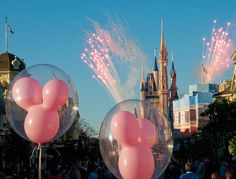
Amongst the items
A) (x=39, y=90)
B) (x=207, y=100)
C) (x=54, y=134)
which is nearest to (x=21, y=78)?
(x=39, y=90)

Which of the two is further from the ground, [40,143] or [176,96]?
[176,96]

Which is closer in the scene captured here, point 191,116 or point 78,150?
point 78,150

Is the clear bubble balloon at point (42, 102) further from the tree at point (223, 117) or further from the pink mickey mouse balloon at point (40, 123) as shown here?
the tree at point (223, 117)

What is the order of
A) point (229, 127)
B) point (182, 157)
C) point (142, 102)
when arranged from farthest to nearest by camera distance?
1. point (182, 157)
2. point (229, 127)
3. point (142, 102)

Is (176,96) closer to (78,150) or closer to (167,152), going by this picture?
(78,150)

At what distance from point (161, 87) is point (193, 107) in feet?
86.7

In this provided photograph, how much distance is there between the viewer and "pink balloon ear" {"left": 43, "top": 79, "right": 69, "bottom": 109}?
11.7m

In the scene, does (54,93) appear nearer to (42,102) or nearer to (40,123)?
(42,102)

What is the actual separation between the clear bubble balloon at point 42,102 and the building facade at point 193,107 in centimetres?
9394

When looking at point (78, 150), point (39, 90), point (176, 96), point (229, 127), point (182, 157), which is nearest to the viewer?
point (39, 90)

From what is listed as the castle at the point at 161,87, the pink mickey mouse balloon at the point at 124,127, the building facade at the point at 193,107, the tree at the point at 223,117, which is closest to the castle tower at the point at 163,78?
the castle at the point at 161,87

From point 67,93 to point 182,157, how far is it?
69861 mm

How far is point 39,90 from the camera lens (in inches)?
466

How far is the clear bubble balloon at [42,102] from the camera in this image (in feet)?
38.6
